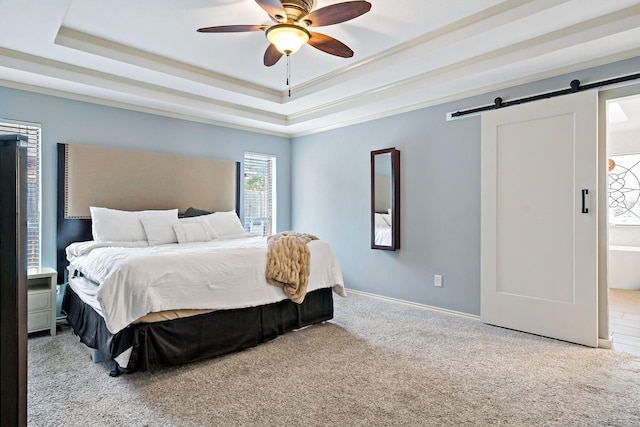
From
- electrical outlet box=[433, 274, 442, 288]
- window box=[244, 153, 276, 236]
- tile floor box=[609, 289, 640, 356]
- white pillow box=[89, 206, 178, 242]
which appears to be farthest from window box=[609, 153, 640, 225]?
white pillow box=[89, 206, 178, 242]

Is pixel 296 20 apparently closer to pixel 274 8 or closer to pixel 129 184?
pixel 274 8

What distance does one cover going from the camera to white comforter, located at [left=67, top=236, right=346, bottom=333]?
8.14 ft

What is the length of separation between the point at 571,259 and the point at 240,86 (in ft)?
12.1

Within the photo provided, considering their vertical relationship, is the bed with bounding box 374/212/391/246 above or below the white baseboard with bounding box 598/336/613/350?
above

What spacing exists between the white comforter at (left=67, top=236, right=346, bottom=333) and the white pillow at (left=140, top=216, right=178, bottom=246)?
232 millimetres

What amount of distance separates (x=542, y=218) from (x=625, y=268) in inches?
127

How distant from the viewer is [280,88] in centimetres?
444

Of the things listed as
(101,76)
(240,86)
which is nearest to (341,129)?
(240,86)

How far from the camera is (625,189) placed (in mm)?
6004

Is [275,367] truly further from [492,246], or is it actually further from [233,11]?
[233,11]

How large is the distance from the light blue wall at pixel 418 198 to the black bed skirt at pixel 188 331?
56.3 inches

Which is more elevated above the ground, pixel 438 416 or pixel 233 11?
pixel 233 11

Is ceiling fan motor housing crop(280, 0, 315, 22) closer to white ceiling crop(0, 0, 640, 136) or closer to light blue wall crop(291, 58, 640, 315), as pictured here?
white ceiling crop(0, 0, 640, 136)

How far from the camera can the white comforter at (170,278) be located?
2.48 meters
